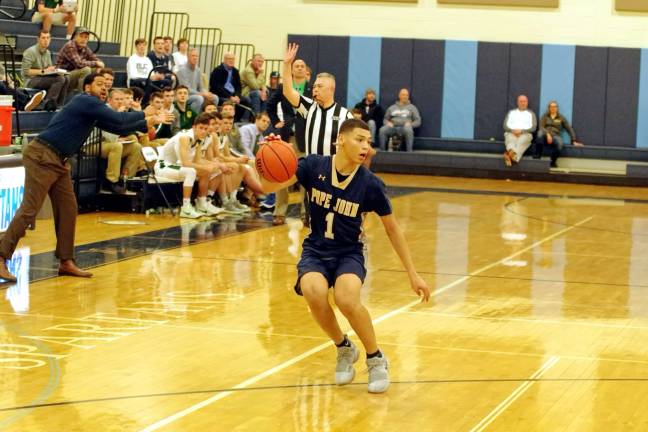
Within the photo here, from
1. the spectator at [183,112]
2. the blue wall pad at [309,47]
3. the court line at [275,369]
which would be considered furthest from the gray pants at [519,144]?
the court line at [275,369]

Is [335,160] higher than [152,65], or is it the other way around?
[152,65]

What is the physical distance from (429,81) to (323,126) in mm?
13243

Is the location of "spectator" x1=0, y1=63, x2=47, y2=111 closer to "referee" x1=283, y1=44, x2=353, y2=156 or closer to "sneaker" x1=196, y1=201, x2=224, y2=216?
"sneaker" x1=196, y1=201, x2=224, y2=216

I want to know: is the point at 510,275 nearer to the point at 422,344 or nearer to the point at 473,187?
the point at 422,344

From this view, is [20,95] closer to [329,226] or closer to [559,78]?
[329,226]

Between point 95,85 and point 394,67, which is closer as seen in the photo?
point 95,85

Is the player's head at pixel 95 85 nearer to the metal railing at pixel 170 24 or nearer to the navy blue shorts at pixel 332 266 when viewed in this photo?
the navy blue shorts at pixel 332 266

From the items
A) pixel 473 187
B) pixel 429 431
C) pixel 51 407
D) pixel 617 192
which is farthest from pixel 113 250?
pixel 617 192

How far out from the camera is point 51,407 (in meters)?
5.98

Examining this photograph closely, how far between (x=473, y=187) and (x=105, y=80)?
11.6 meters

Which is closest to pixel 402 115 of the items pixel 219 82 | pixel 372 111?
pixel 372 111

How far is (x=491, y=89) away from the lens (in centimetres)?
2345

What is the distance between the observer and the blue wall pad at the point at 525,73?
23172 mm

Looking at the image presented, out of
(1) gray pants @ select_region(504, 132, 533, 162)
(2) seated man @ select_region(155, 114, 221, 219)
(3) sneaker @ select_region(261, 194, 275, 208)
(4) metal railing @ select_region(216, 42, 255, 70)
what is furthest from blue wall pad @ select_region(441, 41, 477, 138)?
(2) seated man @ select_region(155, 114, 221, 219)
